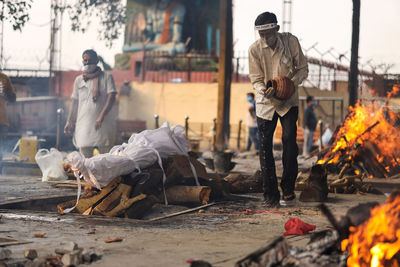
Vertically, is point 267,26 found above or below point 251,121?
above

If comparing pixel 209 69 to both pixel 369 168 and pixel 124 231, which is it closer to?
pixel 369 168

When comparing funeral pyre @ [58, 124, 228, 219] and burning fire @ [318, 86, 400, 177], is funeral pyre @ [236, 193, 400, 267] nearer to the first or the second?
funeral pyre @ [58, 124, 228, 219]

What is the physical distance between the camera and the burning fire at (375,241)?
3670 millimetres

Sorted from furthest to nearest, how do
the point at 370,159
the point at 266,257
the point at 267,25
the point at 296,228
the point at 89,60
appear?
the point at 370,159 → the point at 89,60 → the point at 267,25 → the point at 296,228 → the point at 266,257

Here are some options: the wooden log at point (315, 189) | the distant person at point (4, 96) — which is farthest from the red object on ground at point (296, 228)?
the distant person at point (4, 96)

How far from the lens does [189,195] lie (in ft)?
23.5

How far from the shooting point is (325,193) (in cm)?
743

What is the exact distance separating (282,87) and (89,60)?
3725 millimetres

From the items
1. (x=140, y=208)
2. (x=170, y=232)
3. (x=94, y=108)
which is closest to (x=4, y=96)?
(x=94, y=108)

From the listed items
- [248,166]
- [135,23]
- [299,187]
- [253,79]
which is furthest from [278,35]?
[135,23]

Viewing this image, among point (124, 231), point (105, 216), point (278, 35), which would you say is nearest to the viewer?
point (124, 231)

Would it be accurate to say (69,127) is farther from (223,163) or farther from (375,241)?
(375,241)

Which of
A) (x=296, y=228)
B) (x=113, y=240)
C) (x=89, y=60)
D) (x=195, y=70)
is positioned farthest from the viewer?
(x=195, y=70)

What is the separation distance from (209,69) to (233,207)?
25.1 metres
